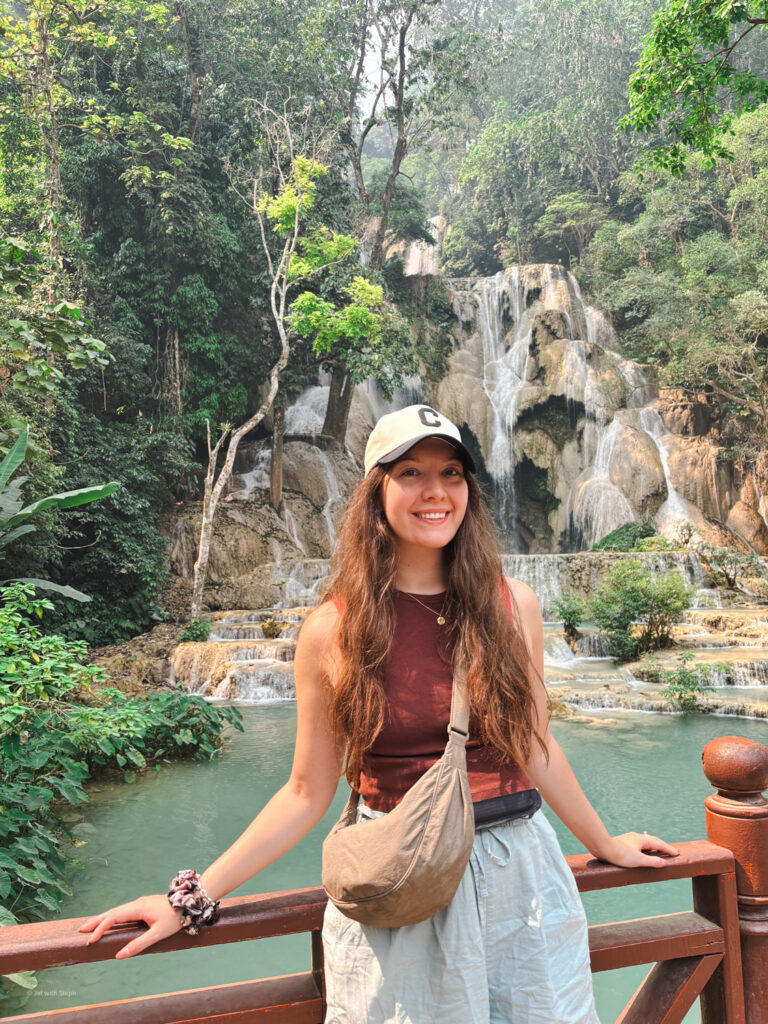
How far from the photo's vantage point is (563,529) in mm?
18219

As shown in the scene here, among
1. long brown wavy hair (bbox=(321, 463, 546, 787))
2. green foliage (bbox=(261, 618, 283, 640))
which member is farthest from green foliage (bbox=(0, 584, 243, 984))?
green foliage (bbox=(261, 618, 283, 640))

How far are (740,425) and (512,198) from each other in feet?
41.5

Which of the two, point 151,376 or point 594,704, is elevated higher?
point 151,376

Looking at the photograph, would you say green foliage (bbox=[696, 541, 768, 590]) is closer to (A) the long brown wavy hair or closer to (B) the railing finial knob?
(B) the railing finial knob

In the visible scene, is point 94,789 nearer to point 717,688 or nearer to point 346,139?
point 717,688

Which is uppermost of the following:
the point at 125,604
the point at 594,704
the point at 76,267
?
the point at 76,267

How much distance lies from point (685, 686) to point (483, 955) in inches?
299

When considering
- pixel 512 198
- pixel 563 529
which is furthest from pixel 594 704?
pixel 512 198

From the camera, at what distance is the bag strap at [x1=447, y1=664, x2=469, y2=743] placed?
1131 millimetres

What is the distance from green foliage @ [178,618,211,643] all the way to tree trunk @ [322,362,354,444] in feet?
24.5

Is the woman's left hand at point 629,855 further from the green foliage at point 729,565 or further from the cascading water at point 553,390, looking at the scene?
the cascading water at point 553,390

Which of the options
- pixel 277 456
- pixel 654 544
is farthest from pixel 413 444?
pixel 277 456

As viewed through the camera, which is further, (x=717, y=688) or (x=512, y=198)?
(x=512, y=198)

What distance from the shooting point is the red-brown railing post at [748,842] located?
135 centimetres
